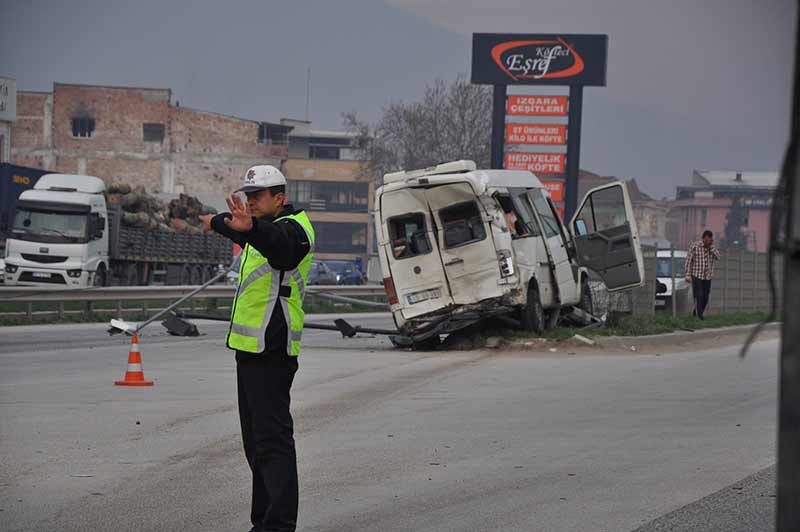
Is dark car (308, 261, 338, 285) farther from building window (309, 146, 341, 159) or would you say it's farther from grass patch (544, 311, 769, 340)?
building window (309, 146, 341, 159)

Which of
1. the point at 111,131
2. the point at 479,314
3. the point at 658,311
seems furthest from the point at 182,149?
the point at 479,314

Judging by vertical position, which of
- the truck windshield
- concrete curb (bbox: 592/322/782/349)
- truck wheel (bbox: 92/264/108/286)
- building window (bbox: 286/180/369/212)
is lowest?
truck wheel (bbox: 92/264/108/286)

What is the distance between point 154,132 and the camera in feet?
257

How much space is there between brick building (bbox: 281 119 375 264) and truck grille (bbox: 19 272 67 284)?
6078 cm

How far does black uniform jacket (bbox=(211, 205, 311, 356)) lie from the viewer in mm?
5543

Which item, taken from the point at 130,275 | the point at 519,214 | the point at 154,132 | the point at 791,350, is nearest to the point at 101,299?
the point at 519,214

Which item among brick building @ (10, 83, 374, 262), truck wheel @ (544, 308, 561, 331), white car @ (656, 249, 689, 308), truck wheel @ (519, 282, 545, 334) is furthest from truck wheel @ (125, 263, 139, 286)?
brick building @ (10, 83, 374, 262)

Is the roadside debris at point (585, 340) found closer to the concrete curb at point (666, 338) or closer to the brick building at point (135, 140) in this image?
the concrete curb at point (666, 338)

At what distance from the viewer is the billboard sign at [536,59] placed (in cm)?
4494

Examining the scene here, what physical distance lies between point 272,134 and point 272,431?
85382 mm

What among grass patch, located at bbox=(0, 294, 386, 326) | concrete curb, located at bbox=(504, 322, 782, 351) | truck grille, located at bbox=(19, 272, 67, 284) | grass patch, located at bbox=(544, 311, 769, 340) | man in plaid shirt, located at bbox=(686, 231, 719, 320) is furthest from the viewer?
truck grille, located at bbox=(19, 272, 67, 284)

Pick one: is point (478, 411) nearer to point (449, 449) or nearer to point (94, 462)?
point (449, 449)

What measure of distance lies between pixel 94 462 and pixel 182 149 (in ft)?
237

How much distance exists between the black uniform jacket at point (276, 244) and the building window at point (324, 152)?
9049 centimetres
